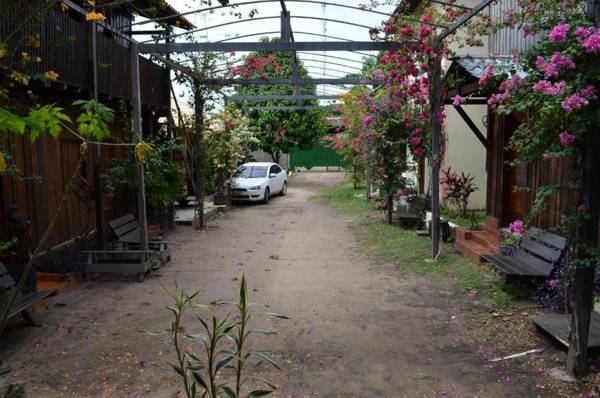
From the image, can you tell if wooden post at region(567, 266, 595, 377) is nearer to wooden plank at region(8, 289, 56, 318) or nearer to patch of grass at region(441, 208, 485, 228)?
wooden plank at region(8, 289, 56, 318)

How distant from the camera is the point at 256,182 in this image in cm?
1770

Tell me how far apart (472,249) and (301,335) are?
12.9 feet

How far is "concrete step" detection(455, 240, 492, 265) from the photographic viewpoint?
7520 mm

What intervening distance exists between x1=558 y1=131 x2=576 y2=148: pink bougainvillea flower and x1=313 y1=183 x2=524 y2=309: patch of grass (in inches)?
104

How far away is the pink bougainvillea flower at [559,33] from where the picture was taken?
352cm

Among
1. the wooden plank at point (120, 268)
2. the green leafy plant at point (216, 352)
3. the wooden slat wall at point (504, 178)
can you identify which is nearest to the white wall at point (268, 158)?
the wooden slat wall at point (504, 178)

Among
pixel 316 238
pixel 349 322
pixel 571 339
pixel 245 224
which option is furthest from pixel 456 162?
pixel 571 339

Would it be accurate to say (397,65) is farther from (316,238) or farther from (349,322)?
(349,322)

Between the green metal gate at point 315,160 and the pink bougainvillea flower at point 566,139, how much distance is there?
3287 cm

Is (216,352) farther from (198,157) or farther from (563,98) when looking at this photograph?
(198,157)

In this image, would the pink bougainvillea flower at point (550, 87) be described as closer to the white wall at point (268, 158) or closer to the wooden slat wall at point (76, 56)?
the wooden slat wall at point (76, 56)

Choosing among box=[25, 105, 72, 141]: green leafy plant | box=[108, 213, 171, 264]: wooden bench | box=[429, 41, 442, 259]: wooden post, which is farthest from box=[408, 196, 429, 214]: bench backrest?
box=[25, 105, 72, 141]: green leafy plant

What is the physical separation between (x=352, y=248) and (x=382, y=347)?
4831mm

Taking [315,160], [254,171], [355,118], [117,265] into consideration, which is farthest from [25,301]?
[315,160]
